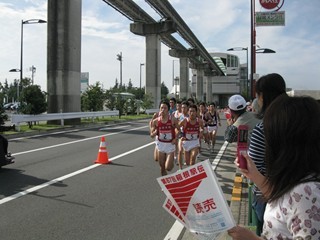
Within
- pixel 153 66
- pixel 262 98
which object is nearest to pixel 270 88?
pixel 262 98

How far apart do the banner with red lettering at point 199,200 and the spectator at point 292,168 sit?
136mm

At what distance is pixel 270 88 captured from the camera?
3.58 m

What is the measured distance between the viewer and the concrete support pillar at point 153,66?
4925 centimetres

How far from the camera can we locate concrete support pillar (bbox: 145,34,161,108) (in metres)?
49.2

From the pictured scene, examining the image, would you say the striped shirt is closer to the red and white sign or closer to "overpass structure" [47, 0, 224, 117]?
the red and white sign

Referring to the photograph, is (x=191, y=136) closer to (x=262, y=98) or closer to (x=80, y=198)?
(x=80, y=198)

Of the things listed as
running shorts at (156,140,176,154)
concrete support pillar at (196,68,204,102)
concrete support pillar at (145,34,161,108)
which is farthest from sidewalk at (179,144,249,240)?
concrete support pillar at (196,68,204,102)

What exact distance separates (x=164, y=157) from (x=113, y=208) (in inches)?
88.7

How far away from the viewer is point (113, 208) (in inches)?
261

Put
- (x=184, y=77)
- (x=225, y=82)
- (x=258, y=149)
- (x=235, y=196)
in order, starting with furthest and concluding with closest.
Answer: (x=225, y=82), (x=184, y=77), (x=235, y=196), (x=258, y=149)

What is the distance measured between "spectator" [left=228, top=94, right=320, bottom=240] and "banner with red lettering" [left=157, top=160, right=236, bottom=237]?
0.14m

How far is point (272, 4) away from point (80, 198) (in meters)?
9.85

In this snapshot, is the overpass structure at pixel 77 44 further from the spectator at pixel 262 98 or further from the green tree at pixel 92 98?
the spectator at pixel 262 98

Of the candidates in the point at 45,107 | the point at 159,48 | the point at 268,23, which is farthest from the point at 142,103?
the point at 268,23
